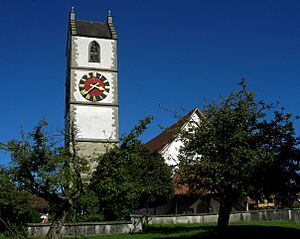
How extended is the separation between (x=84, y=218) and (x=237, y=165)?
10.8 meters

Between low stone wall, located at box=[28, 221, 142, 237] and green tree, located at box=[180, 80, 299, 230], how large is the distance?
4.85 meters

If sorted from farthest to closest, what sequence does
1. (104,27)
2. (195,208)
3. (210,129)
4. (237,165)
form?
(104,27) < (195,208) < (210,129) < (237,165)

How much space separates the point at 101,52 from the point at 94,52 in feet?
1.94

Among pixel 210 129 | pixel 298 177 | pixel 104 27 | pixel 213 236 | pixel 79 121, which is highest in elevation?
pixel 104 27

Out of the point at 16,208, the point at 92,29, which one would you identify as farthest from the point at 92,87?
the point at 16,208

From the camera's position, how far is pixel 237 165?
18.3m

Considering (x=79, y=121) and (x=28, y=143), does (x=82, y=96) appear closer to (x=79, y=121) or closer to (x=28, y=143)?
(x=79, y=121)

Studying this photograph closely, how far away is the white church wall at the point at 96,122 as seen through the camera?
117 feet

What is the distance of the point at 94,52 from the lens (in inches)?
1522

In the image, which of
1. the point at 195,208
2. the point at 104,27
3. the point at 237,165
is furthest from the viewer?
the point at 104,27

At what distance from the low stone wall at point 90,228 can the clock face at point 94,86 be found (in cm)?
1544

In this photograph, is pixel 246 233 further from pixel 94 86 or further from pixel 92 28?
pixel 92 28

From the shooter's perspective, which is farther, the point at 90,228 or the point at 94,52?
the point at 94,52

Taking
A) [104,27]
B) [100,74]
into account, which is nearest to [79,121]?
[100,74]
